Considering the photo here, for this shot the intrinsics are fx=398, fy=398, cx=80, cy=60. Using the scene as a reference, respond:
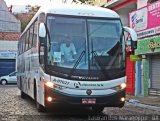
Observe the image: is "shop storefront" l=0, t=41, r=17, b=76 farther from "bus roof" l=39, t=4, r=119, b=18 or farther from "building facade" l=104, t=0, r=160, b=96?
"bus roof" l=39, t=4, r=119, b=18

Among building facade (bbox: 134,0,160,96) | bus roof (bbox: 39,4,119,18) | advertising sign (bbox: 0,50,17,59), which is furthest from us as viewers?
advertising sign (bbox: 0,50,17,59)

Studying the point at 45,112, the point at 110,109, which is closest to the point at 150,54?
the point at 110,109

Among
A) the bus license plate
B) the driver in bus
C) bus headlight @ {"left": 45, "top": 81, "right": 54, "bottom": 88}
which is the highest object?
the driver in bus

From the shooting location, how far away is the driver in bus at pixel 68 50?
11695mm

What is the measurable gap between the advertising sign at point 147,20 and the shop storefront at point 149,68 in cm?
54

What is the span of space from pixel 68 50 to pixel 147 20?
12269 mm

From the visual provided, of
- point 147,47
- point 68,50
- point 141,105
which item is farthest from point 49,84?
point 147,47

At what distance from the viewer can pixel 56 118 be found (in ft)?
41.0

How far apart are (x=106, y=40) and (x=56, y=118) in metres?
2.91

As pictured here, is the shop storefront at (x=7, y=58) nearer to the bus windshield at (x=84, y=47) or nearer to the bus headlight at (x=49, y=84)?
the bus windshield at (x=84, y=47)

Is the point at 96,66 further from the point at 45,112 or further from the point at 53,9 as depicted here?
the point at 45,112

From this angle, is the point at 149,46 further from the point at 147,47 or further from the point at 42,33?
the point at 42,33

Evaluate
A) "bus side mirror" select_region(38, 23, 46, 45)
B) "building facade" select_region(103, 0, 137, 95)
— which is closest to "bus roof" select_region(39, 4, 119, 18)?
"bus side mirror" select_region(38, 23, 46, 45)

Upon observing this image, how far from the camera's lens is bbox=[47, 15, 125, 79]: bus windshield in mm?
11688
